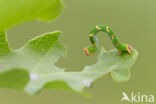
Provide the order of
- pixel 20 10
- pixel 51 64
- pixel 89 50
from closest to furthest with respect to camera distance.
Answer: pixel 20 10, pixel 51 64, pixel 89 50

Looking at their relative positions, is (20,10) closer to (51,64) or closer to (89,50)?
(51,64)

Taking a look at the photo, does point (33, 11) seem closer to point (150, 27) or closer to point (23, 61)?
point (23, 61)

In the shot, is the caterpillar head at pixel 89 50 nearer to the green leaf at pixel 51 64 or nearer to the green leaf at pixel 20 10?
the green leaf at pixel 51 64

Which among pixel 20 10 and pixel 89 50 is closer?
pixel 20 10

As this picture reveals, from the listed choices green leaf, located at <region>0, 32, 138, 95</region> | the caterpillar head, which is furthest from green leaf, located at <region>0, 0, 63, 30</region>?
the caterpillar head

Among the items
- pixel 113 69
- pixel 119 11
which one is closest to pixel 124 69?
pixel 113 69

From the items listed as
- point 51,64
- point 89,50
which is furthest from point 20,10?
point 89,50

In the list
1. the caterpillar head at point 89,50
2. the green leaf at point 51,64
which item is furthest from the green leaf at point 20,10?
the caterpillar head at point 89,50
